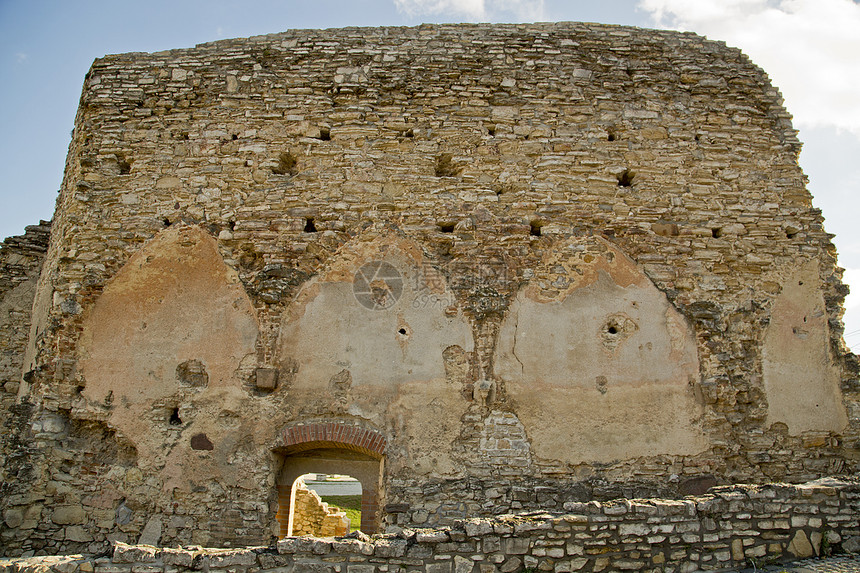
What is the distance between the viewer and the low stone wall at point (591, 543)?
3908 millimetres

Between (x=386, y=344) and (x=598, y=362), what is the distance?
85.6 inches

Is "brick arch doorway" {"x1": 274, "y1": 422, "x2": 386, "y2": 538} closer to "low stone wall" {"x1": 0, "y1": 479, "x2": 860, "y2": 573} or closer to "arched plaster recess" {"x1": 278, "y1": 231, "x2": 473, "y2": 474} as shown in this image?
"arched plaster recess" {"x1": 278, "y1": 231, "x2": 473, "y2": 474}

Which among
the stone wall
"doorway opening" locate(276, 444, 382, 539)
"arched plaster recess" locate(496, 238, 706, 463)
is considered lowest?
the stone wall

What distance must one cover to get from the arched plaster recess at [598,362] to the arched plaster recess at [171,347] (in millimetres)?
2828

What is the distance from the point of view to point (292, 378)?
20.0 feet

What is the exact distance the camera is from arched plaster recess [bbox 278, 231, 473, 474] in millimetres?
5938

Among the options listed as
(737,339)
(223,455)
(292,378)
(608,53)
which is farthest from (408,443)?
(608,53)

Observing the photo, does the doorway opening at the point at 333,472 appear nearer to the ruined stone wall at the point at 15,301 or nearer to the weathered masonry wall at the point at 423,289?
the weathered masonry wall at the point at 423,289

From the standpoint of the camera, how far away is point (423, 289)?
638 cm

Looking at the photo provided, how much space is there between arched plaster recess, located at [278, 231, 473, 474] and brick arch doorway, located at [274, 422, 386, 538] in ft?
0.59

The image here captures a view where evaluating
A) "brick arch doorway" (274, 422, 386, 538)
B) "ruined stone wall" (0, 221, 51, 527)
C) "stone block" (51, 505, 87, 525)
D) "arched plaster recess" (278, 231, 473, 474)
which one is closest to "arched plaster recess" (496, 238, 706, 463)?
"arched plaster recess" (278, 231, 473, 474)

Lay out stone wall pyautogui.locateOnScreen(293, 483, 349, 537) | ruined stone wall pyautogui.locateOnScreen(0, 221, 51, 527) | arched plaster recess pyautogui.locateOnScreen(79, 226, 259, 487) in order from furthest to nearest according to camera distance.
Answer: stone wall pyautogui.locateOnScreen(293, 483, 349, 537) → ruined stone wall pyautogui.locateOnScreen(0, 221, 51, 527) → arched plaster recess pyautogui.locateOnScreen(79, 226, 259, 487)

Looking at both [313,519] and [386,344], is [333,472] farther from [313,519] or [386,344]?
[313,519]

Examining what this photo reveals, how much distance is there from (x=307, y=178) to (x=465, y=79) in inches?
86.6
